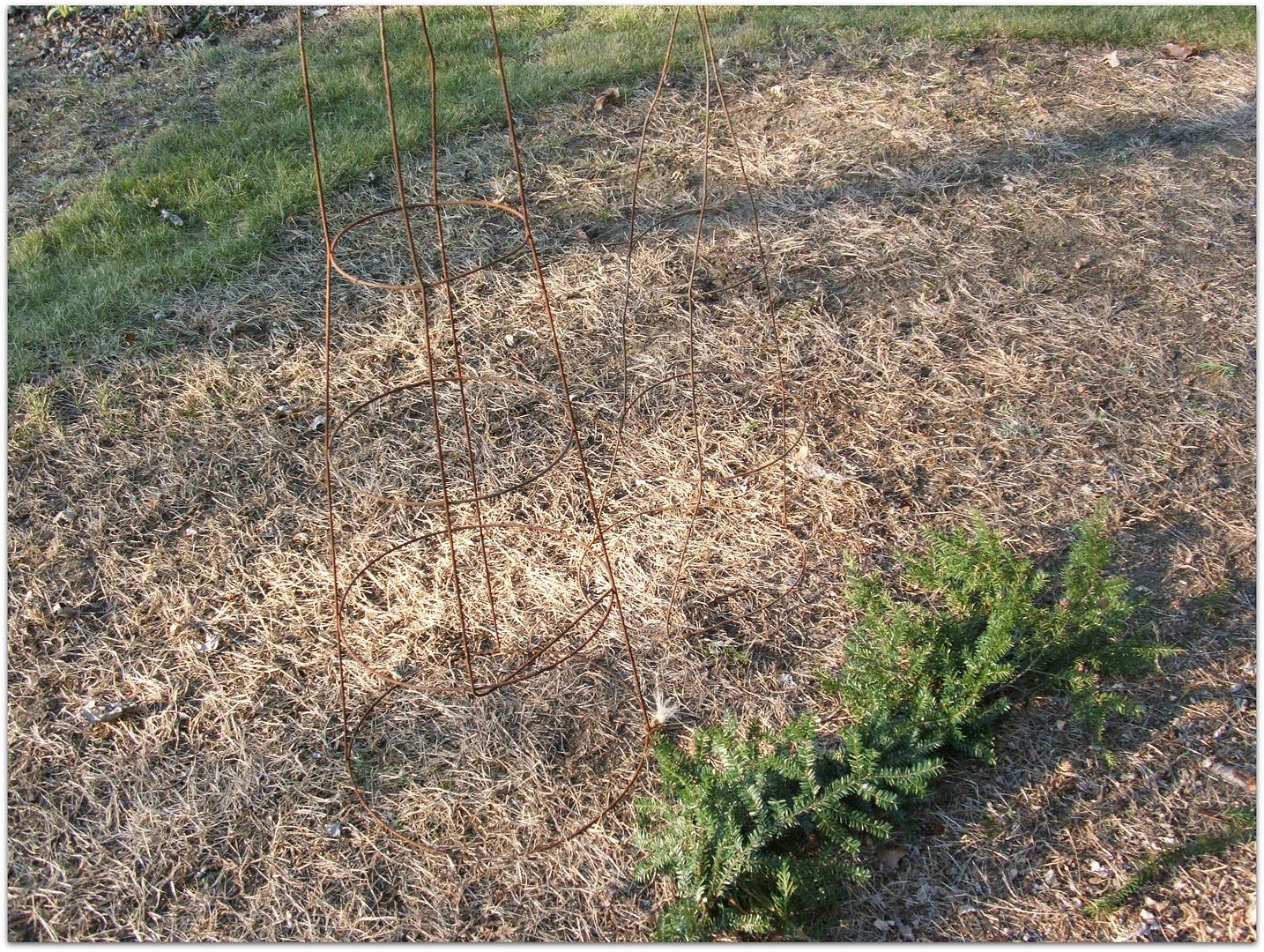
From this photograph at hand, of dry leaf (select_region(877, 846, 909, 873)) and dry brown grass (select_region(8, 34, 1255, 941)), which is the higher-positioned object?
dry brown grass (select_region(8, 34, 1255, 941))

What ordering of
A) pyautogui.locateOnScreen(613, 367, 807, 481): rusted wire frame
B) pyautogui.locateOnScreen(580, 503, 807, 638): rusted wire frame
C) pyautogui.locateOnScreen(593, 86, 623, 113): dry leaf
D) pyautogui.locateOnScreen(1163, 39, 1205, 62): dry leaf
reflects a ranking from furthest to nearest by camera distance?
pyautogui.locateOnScreen(1163, 39, 1205, 62): dry leaf, pyautogui.locateOnScreen(593, 86, 623, 113): dry leaf, pyautogui.locateOnScreen(613, 367, 807, 481): rusted wire frame, pyautogui.locateOnScreen(580, 503, 807, 638): rusted wire frame

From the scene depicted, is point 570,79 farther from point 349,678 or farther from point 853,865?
point 853,865

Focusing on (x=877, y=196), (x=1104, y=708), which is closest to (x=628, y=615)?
(x=1104, y=708)

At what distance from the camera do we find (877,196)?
418 centimetres

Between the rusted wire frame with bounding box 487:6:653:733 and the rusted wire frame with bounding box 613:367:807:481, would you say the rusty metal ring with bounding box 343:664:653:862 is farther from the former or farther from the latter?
the rusted wire frame with bounding box 613:367:807:481

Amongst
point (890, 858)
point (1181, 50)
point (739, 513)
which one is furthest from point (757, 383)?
point (1181, 50)

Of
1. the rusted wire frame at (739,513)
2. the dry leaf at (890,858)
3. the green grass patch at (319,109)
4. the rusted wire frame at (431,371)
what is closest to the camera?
the rusted wire frame at (431,371)

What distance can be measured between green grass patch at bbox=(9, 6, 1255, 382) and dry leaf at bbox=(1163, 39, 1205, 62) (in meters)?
0.09

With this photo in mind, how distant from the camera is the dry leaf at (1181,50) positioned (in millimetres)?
4910

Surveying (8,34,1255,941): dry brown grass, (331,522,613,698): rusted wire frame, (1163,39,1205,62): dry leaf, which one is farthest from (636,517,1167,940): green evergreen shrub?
(1163,39,1205,62): dry leaf

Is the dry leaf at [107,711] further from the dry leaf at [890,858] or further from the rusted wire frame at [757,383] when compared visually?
the dry leaf at [890,858]

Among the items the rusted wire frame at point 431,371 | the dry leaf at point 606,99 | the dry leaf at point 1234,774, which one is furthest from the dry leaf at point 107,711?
the dry leaf at point 606,99

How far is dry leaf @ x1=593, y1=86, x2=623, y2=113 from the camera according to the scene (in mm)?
4637

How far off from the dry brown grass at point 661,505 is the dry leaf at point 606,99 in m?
0.08
